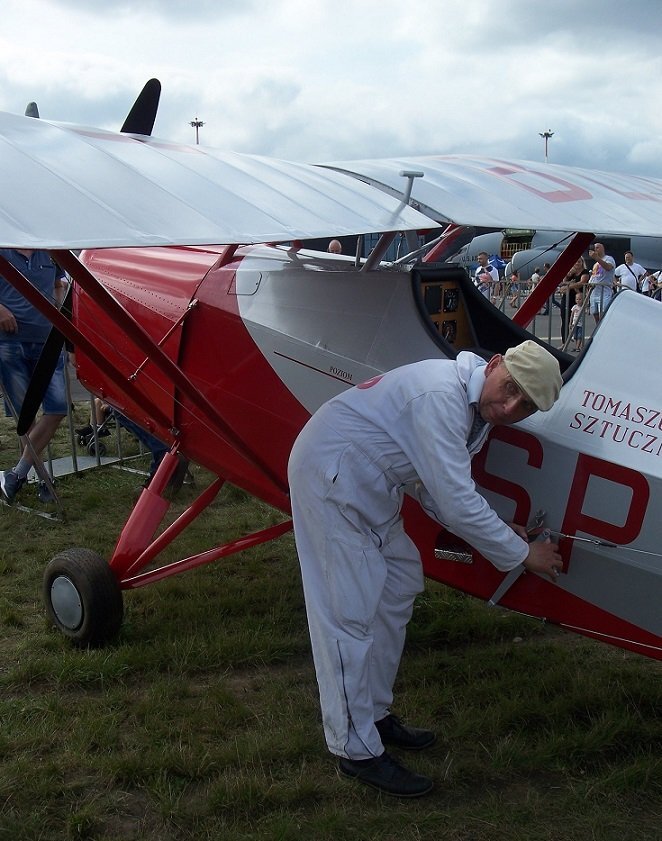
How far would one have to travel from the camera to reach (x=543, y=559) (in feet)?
9.26

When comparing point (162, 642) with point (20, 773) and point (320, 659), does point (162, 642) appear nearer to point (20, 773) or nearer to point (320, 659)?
point (20, 773)

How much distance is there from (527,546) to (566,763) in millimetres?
937

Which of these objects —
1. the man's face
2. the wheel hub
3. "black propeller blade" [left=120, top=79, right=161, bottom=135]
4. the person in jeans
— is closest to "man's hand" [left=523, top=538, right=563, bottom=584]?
the man's face

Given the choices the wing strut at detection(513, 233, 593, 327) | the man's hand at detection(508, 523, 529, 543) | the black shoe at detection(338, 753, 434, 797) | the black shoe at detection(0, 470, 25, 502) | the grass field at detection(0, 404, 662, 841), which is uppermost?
the wing strut at detection(513, 233, 593, 327)

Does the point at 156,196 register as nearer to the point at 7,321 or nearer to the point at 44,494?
the point at 7,321

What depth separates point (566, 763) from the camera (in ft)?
10.3

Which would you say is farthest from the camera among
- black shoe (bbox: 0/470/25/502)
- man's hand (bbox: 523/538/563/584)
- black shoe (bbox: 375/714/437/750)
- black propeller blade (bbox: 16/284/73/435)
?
black shoe (bbox: 0/470/25/502)

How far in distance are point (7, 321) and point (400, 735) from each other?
4021 millimetres

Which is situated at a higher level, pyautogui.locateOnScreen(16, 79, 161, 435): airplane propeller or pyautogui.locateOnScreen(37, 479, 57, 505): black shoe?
pyautogui.locateOnScreen(16, 79, 161, 435): airplane propeller

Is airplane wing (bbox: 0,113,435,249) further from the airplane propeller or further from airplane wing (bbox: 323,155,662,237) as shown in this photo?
the airplane propeller

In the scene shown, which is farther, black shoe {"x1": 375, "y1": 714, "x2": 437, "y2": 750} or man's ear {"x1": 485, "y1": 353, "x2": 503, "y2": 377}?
black shoe {"x1": 375, "y1": 714, "x2": 437, "y2": 750}

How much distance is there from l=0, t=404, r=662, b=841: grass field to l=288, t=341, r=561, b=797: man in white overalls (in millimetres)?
238

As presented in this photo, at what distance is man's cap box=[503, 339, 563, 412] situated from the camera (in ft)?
8.39

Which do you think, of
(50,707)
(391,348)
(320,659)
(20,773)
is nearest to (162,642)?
(50,707)
